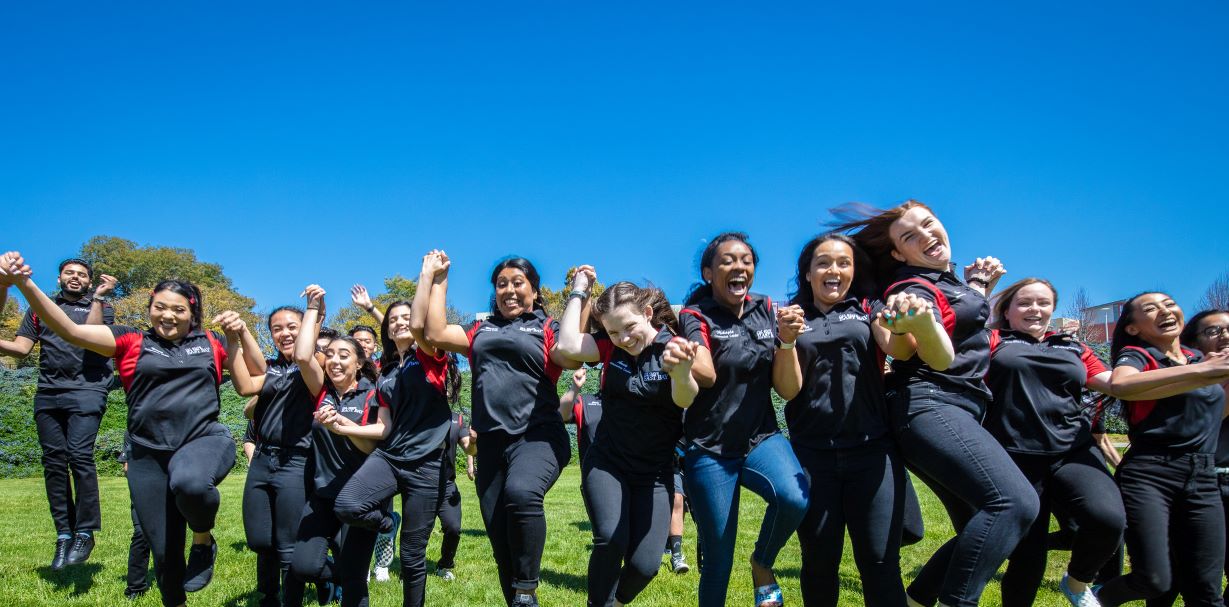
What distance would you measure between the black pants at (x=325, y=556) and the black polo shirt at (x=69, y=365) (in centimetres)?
303

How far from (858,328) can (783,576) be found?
3.36 m

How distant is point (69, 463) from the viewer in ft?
21.7

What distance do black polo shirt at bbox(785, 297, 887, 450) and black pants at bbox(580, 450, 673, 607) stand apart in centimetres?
89

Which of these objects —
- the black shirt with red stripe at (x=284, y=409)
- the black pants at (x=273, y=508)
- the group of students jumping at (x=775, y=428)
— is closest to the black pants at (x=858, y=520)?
the group of students jumping at (x=775, y=428)

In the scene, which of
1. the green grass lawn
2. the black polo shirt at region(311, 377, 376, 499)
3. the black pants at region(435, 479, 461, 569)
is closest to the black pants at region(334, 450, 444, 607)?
the black polo shirt at region(311, 377, 376, 499)

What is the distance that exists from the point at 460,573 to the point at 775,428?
3862 millimetres

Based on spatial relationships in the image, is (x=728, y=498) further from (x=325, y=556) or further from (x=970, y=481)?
(x=325, y=556)

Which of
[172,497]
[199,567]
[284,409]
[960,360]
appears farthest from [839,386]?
[199,567]

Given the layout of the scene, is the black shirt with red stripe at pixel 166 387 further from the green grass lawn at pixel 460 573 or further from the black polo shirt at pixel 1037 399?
the black polo shirt at pixel 1037 399

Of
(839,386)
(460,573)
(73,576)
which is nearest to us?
(839,386)

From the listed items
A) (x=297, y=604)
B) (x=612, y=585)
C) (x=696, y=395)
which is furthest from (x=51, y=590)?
(x=696, y=395)

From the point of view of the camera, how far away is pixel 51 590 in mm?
5840

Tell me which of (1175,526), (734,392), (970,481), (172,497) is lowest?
(1175,526)

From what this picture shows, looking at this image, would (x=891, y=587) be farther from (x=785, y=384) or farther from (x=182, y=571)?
(x=182, y=571)
